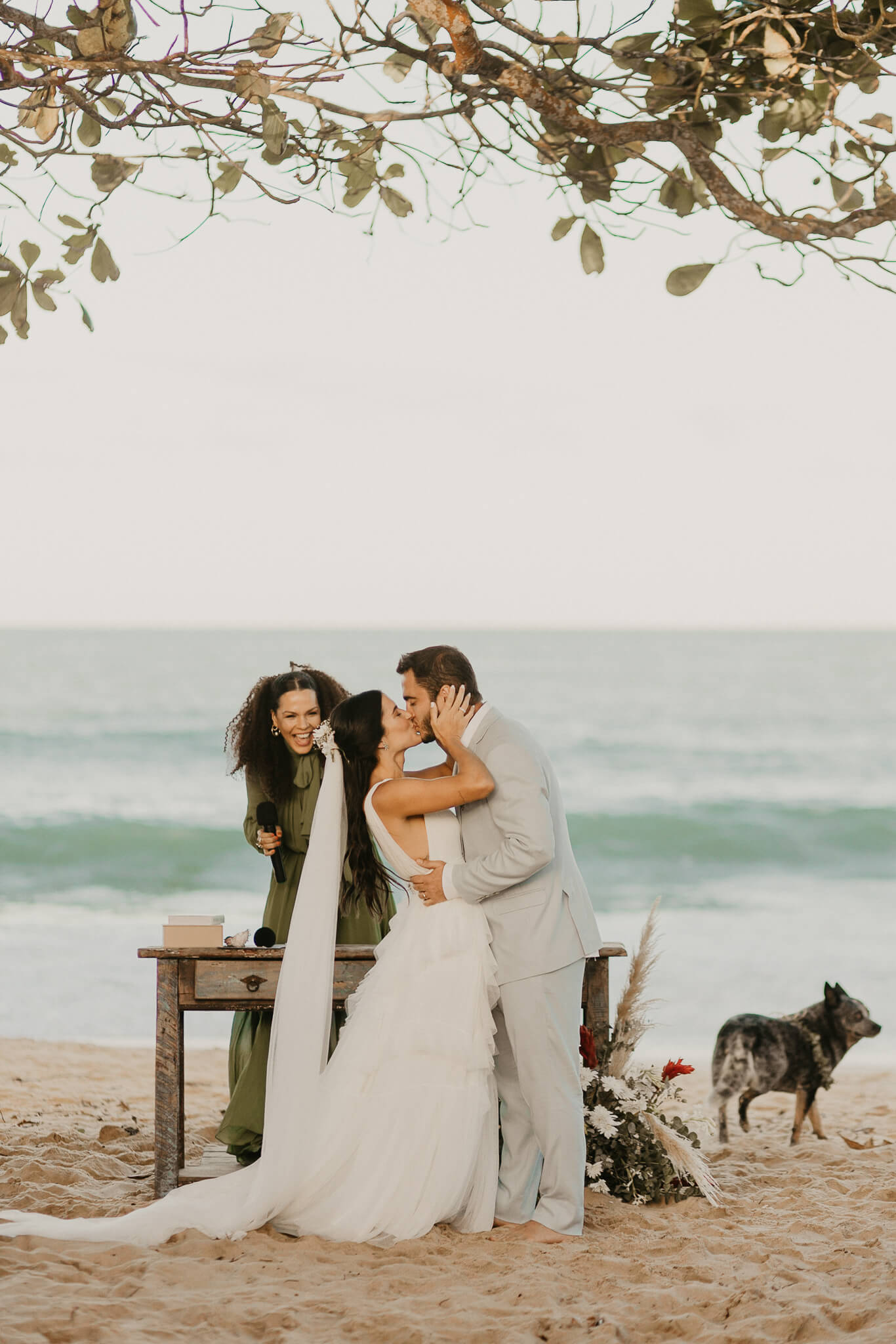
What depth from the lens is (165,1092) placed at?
434cm

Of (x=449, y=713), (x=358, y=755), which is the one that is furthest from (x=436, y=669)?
(x=358, y=755)

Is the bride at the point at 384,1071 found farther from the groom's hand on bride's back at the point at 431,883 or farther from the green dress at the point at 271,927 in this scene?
the green dress at the point at 271,927

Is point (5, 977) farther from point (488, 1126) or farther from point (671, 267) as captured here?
point (671, 267)

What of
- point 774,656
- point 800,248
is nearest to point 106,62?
point 800,248

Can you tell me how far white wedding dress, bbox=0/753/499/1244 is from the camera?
388 centimetres

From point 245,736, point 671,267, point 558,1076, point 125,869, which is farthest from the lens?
point 125,869

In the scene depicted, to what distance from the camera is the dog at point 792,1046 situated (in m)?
5.56

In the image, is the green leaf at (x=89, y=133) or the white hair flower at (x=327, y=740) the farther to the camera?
the white hair flower at (x=327, y=740)

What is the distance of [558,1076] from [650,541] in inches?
929

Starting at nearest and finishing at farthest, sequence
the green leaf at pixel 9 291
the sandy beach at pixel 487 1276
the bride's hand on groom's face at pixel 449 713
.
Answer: the sandy beach at pixel 487 1276, the green leaf at pixel 9 291, the bride's hand on groom's face at pixel 449 713

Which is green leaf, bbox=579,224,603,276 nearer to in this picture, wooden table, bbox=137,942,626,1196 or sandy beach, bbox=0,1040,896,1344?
wooden table, bbox=137,942,626,1196

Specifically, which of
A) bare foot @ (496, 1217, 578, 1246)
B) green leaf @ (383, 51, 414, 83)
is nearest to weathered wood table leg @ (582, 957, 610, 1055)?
bare foot @ (496, 1217, 578, 1246)

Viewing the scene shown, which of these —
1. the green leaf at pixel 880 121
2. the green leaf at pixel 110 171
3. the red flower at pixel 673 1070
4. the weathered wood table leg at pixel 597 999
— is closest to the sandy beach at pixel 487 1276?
the red flower at pixel 673 1070

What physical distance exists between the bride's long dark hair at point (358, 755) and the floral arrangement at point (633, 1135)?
3.67 feet
